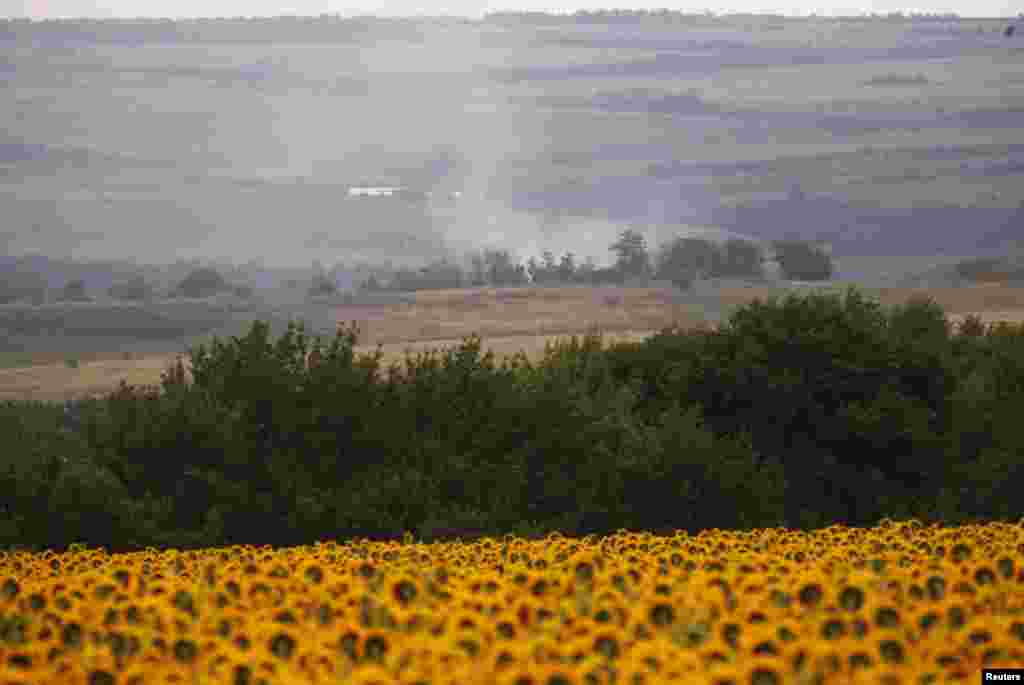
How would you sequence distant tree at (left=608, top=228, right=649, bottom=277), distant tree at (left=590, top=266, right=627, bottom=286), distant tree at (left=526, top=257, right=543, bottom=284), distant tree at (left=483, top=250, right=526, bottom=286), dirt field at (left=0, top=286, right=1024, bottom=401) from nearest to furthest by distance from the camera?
dirt field at (left=0, top=286, right=1024, bottom=401), distant tree at (left=590, top=266, right=627, bottom=286), distant tree at (left=483, top=250, right=526, bottom=286), distant tree at (left=526, top=257, right=543, bottom=284), distant tree at (left=608, top=228, right=649, bottom=277)

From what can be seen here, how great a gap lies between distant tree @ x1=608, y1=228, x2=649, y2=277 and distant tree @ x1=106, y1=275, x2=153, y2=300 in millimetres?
46570

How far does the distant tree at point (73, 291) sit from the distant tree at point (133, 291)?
2933 millimetres

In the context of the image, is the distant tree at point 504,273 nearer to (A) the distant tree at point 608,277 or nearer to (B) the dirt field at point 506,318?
(A) the distant tree at point 608,277

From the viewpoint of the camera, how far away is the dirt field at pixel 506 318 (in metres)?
115

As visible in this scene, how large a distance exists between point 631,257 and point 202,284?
148ft

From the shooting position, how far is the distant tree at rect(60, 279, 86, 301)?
16819 centimetres

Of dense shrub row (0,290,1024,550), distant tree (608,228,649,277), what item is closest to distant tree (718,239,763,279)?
distant tree (608,228,649,277)

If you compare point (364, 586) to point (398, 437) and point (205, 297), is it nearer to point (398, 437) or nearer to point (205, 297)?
point (398, 437)

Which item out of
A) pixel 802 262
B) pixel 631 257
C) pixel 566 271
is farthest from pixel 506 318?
pixel 802 262

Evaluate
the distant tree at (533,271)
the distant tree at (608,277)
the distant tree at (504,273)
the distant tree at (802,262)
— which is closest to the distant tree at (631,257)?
the distant tree at (608,277)

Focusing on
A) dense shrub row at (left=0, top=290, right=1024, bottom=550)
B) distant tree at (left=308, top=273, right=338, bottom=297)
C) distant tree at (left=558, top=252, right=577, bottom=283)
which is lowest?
dense shrub row at (left=0, top=290, right=1024, bottom=550)

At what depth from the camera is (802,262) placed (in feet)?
558

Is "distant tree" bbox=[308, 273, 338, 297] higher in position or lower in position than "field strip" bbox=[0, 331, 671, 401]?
higher

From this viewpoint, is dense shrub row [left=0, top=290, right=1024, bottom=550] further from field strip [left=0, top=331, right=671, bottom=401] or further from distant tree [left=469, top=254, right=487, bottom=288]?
distant tree [left=469, top=254, right=487, bottom=288]
